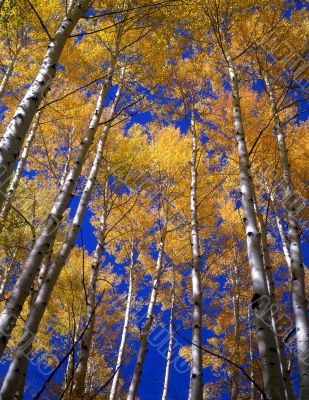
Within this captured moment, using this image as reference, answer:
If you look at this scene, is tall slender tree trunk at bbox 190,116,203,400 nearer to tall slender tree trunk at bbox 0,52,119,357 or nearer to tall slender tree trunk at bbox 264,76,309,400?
tall slender tree trunk at bbox 264,76,309,400

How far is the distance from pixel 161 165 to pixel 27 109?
6707 millimetres

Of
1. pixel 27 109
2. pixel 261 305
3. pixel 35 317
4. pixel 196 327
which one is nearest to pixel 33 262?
pixel 35 317

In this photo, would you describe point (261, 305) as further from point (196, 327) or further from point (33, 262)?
point (196, 327)

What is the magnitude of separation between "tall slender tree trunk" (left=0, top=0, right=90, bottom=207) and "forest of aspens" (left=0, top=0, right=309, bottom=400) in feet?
0.04

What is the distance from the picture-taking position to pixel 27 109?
2740 mm

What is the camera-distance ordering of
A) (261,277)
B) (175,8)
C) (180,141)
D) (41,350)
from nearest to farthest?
(261,277), (175,8), (180,141), (41,350)

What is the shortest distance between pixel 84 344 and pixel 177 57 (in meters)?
6.77

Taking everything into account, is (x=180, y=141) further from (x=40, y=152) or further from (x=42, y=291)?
(x=42, y=291)

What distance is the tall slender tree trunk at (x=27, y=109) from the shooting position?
2365 millimetres

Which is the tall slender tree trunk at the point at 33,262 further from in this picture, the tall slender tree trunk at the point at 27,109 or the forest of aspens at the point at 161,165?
the tall slender tree trunk at the point at 27,109

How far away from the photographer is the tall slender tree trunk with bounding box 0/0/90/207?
93.1 inches

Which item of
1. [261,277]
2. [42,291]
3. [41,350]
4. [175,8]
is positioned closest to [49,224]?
[42,291]

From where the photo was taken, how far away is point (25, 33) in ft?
26.0

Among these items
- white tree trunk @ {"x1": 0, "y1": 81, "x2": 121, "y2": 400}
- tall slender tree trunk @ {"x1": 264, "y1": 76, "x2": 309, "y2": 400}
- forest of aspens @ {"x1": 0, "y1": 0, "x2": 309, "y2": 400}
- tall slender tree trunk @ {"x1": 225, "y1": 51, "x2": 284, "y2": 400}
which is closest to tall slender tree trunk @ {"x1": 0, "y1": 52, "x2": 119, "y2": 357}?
forest of aspens @ {"x1": 0, "y1": 0, "x2": 309, "y2": 400}
